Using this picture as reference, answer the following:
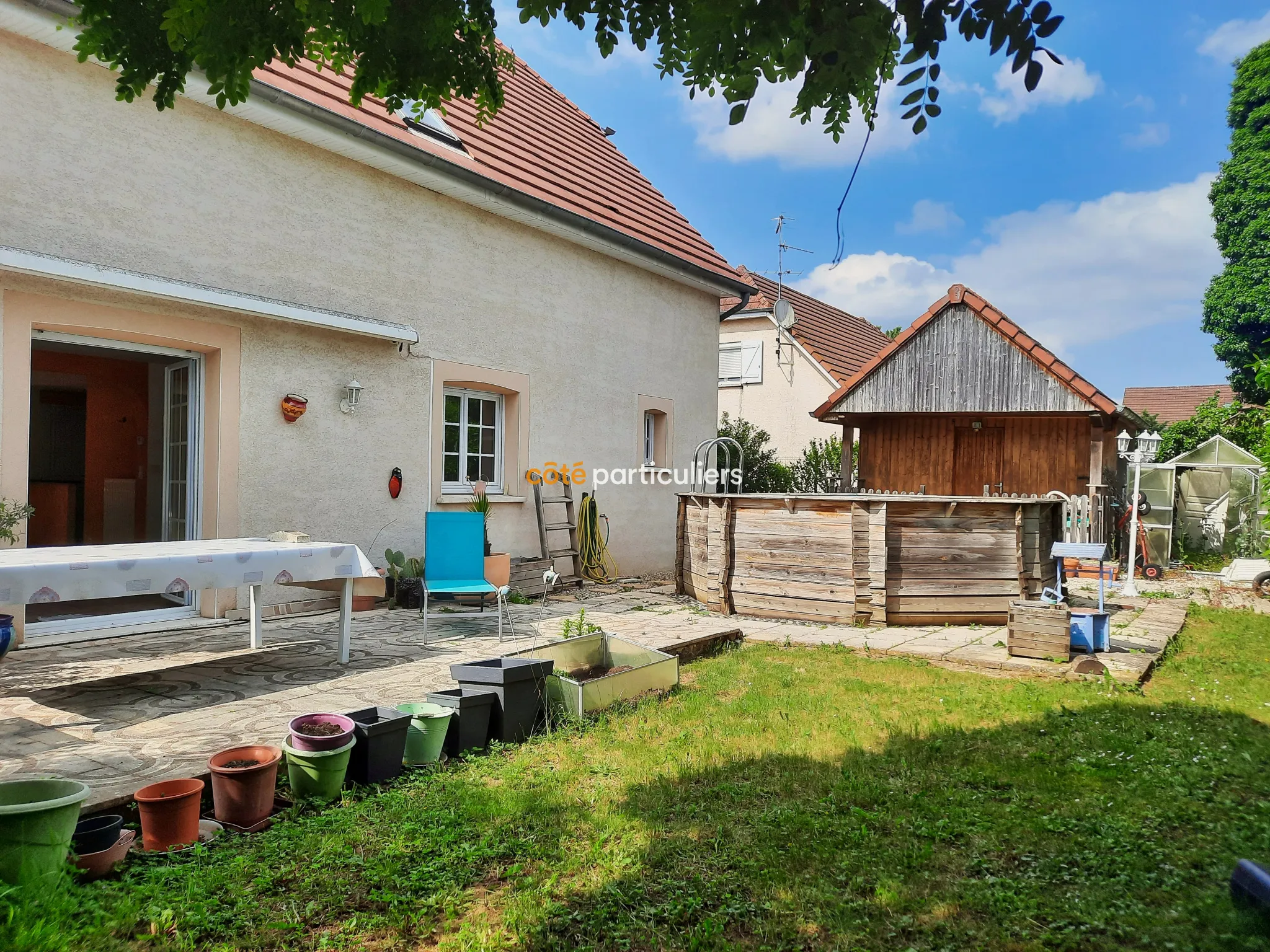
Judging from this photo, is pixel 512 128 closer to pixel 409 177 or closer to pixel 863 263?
pixel 409 177

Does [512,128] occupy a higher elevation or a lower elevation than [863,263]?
lower

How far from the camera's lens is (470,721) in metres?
4.49

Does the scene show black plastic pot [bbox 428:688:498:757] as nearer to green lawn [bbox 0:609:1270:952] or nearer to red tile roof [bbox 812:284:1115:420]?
green lawn [bbox 0:609:1270:952]

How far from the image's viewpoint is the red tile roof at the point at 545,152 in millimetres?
8469

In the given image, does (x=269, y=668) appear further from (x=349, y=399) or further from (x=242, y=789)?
(x=349, y=399)

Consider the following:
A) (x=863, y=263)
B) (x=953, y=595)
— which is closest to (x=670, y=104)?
(x=953, y=595)

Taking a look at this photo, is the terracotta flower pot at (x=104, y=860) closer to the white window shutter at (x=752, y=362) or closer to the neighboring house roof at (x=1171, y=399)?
the white window shutter at (x=752, y=362)

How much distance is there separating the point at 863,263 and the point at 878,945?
40789 millimetres

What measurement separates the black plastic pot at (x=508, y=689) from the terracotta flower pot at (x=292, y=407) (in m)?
3.95

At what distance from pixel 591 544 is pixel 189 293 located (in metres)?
6.17

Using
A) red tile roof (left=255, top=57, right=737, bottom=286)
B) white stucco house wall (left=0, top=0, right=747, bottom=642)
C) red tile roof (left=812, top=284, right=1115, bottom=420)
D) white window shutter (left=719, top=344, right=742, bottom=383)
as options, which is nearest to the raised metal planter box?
white stucco house wall (left=0, top=0, right=747, bottom=642)

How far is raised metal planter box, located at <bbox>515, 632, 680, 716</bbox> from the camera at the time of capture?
512 cm

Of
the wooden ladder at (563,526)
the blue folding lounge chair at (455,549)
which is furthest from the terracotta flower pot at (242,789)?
the wooden ladder at (563,526)

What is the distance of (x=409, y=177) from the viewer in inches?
348
